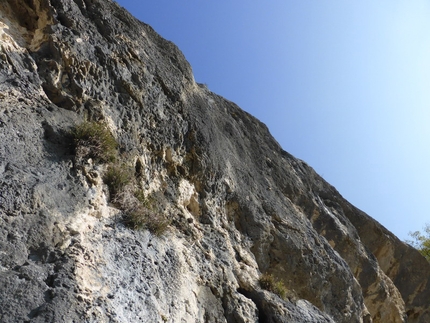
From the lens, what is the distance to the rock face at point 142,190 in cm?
454

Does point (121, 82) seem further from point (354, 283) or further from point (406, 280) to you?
point (406, 280)

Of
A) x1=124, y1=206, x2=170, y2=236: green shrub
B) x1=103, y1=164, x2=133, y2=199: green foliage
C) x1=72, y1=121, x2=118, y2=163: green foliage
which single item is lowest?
x1=124, y1=206, x2=170, y2=236: green shrub

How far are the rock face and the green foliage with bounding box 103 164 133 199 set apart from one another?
93 millimetres

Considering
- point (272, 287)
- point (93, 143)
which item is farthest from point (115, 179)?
point (272, 287)

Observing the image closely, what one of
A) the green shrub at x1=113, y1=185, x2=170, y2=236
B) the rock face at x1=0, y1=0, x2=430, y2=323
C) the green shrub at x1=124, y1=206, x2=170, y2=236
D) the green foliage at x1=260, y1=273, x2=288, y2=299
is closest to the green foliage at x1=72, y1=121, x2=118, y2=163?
the rock face at x1=0, y1=0, x2=430, y2=323

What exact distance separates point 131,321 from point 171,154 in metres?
3.26

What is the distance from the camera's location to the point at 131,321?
460cm

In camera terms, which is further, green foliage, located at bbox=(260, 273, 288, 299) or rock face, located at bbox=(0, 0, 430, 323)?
green foliage, located at bbox=(260, 273, 288, 299)

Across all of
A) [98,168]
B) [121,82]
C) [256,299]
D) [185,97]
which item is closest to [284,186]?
[185,97]

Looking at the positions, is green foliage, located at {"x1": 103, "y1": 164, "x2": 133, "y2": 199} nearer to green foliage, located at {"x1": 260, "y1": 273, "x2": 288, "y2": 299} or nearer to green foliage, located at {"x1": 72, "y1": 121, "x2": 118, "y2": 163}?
green foliage, located at {"x1": 72, "y1": 121, "x2": 118, "y2": 163}

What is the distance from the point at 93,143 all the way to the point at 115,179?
488mm

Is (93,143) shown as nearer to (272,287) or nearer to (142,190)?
(142,190)

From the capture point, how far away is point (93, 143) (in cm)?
589

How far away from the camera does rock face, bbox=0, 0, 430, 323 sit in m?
4.54
